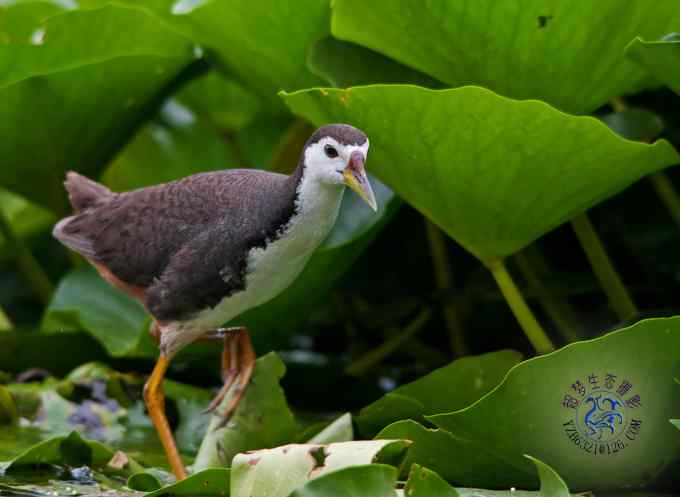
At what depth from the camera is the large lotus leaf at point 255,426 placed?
2.98 m

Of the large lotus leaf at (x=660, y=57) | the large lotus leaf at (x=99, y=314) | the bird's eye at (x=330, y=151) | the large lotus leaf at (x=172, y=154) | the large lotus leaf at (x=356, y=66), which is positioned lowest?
the large lotus leaf at (x=99, y=314)

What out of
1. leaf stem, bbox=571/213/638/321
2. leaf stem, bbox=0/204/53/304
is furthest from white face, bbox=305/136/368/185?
leaf stem, bbox=0/204/53/304

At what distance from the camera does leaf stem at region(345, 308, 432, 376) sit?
12.8 ft

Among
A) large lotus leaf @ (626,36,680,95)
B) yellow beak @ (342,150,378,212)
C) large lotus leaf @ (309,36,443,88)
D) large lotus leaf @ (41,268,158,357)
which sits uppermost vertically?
large lotus leaf @ (626,36,680,95)

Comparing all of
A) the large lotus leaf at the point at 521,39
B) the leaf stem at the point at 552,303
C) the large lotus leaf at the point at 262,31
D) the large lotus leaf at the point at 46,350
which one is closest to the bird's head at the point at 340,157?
the large lotus leaf at the point at 521,39

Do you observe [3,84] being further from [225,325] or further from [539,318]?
[539,318]

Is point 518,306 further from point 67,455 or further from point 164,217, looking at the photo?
point 67,455

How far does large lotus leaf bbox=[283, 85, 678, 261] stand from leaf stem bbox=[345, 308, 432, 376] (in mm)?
1037

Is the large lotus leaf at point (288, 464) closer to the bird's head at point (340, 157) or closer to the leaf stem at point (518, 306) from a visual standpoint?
the bird's head at point (340, 157)

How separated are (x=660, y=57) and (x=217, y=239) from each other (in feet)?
3.51

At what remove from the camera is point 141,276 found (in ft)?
10.5

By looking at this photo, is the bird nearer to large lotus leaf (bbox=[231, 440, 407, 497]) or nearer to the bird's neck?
the bird's neck

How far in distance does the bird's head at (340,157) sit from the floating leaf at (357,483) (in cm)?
61

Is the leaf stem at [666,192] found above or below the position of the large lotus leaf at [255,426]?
above
